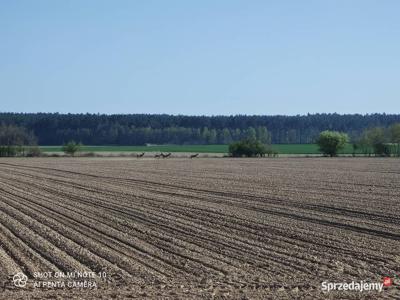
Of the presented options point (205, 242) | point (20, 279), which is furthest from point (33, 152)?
point (20, 279)

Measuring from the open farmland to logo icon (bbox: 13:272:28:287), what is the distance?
0.13 m

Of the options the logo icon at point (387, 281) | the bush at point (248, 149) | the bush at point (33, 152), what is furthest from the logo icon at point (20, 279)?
the bush at point (33, 152)

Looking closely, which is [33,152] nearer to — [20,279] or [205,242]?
[205,242]

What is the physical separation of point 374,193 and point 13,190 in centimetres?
1647

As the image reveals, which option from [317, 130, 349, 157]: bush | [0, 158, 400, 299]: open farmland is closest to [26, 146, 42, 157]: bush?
[317, 130, 349, 157]: bush

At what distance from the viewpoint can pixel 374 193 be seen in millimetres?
29781

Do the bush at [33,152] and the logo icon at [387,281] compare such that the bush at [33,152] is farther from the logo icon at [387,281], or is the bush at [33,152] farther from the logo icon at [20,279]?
the logo icon at [387,281]

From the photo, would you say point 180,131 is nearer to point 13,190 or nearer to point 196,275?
point 13,190

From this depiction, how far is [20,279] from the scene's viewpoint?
496 inches

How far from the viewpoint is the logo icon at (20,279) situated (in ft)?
40.0

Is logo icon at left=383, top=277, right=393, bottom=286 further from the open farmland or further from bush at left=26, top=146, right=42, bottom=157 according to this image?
bush at left=26, top=146, right=42, bottom=157

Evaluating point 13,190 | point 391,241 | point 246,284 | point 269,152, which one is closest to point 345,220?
point 391,241

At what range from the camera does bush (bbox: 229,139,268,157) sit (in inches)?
4259

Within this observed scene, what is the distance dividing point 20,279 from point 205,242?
523 centimetres
